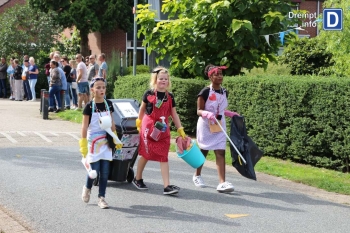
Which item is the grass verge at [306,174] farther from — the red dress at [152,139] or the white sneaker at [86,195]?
the white sneaker at [86,195]

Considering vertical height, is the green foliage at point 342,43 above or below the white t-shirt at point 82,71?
above

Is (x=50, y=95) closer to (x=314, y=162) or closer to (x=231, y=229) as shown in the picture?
(x=314, y=162)

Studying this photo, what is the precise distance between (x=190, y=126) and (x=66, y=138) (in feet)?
9.66

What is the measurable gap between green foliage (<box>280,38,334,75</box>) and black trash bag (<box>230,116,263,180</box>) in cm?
1835

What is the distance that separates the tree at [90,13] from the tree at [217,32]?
21.5 meters

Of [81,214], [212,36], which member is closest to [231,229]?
[81,214]

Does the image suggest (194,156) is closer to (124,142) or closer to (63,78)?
(124,142)

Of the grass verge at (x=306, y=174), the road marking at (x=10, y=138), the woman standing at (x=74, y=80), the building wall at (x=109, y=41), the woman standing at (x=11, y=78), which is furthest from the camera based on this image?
the building wall at (x=109, y=41)

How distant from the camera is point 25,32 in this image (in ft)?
104

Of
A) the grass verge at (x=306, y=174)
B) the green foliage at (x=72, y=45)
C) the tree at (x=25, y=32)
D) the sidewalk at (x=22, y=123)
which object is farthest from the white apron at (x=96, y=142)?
the green foliage at (x=72, y=45)

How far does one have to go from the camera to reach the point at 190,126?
51.6 feet

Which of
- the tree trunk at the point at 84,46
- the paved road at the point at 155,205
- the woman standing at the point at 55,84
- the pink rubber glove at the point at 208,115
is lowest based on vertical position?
the paved road at the point at 155,205

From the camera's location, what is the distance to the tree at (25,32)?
3130 centimetres

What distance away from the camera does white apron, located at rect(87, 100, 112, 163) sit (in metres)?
7.95
